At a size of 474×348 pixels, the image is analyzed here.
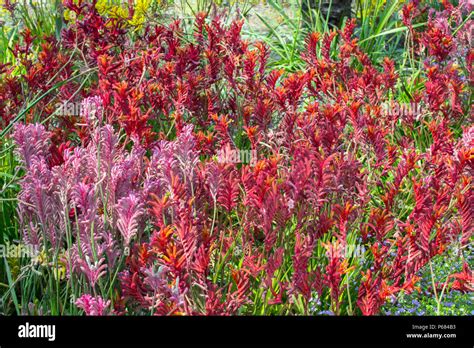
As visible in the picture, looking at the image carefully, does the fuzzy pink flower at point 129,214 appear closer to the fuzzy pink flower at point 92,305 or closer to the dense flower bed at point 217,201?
the dense flower bed at point 217,201

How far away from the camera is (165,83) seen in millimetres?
3518

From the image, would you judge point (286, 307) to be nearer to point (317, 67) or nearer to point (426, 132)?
point (317, 67)

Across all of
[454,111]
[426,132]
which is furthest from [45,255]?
[426,132]

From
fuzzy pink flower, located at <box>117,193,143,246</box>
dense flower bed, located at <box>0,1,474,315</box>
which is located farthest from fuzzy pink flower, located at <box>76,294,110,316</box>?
fuzzy pink flower, located at <box>117,193,143,246</box>

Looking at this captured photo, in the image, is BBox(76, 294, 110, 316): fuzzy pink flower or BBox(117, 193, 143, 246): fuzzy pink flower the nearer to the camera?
BBox(76, 294, 110, 316): fuzzy pink flower

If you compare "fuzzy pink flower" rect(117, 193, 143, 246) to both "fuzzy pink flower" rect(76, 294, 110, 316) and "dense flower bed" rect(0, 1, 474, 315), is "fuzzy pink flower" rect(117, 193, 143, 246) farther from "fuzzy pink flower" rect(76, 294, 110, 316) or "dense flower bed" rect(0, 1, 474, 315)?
"fuzzy pink flower" rect(76, 294, 110, 316)

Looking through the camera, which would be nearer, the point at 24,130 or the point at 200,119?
the point at 24,130

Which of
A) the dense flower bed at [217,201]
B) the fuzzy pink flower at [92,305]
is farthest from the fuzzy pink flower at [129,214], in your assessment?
the fuzzy pink flower at [92,305]

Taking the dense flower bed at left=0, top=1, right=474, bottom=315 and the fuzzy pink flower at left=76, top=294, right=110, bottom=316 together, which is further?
the dense flower bed at left=0, top=1, right=474, bottom=315

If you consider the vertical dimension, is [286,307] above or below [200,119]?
below

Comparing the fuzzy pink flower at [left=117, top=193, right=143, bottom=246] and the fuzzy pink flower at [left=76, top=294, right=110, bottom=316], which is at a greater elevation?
the fuzzy pink flower at [left=117, top=193, right=143, bottom=246]

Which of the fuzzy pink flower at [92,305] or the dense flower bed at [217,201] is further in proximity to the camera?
the dense flower bed at [217,201]

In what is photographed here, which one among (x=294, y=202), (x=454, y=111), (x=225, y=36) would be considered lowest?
(x=294, y=202)

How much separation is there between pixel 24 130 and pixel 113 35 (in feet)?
5.25
